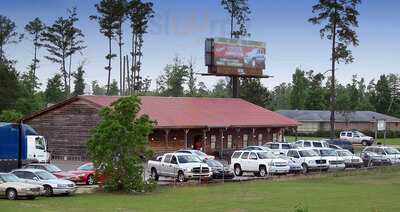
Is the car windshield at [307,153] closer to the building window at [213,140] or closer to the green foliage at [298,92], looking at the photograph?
the building window at [213,140]

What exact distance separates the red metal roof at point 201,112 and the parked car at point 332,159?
52.0ft

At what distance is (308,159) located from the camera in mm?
45625

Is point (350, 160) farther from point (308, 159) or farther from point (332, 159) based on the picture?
point (308, 159)

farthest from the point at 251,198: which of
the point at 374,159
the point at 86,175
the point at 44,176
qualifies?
the point at 374,159

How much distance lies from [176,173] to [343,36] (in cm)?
4226

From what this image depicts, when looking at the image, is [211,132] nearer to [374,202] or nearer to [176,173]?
[176,173]

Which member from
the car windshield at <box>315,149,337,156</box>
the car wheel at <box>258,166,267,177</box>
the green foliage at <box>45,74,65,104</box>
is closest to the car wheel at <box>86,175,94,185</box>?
the car wheel at <box>258,166,267,177</box>

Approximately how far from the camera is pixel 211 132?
66625 millimetres

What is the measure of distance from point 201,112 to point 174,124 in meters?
8.05

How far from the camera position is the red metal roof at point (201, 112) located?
2378 inches

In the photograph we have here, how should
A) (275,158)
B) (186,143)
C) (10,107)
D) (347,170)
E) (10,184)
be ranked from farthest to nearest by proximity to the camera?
(10,107)
(186,143)
(347,170)
(275,158)
(10,184)

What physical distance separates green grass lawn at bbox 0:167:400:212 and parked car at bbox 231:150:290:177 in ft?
7.91

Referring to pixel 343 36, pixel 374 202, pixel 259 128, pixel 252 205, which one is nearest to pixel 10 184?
pixel 252 205

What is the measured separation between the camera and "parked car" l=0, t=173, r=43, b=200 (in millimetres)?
29172
